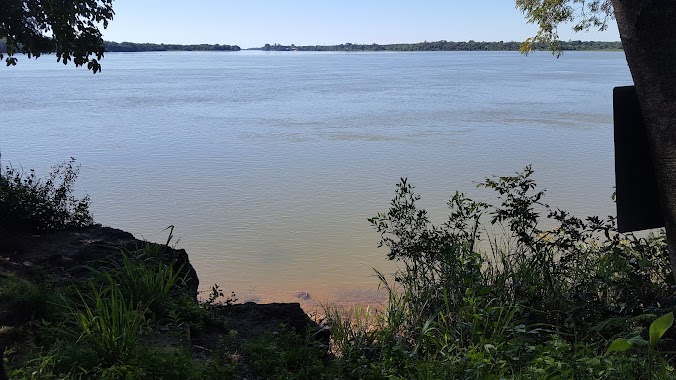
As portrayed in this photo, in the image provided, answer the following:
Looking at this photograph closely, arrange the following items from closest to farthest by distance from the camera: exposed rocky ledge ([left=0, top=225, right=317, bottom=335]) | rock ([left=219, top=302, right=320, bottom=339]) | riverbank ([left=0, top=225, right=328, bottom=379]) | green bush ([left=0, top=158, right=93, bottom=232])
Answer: riverbank ([left=0, top=225, right=328, bottom=379]) < rock ([left=219, top=302, right=320, bottom=339]) < exposed rocky ledge ([left=0, top=225, right=317, bottom=335]) < green bush ([left=0, top=158, right=93, bottom=232])

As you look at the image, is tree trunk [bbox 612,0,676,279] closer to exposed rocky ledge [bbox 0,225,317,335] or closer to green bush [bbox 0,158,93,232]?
exposed rocky ledge [bbox 0,225,317,335]

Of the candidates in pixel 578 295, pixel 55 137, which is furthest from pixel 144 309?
pixel 55 137

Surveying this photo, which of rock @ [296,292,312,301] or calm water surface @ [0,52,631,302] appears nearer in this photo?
rock @ [296,292,312,301]

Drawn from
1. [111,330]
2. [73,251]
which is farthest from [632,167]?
[73,251]

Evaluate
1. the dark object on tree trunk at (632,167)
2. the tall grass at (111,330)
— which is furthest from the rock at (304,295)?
the dark object on tree trunk at (632,167)

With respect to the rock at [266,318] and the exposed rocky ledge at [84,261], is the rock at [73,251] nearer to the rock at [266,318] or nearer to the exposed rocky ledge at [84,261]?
the exposed rocky ledge at [84,261]

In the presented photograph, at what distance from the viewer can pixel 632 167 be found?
2508mm

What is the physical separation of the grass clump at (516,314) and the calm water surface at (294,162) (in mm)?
2643

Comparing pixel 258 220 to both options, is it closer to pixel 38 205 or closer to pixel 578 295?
pixel 38 205

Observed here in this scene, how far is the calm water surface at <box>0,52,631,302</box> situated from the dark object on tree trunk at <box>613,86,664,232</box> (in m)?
5.48

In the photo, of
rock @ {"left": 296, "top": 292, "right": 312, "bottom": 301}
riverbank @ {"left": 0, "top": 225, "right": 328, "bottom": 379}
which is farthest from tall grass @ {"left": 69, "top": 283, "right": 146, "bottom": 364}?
rock @ {"left": 296, "top": 292, "right": 312, "bottom": 301}

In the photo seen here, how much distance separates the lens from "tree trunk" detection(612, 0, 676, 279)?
7.86 feet

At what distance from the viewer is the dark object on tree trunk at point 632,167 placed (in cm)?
250

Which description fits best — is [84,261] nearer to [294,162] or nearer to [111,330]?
[111,330]
